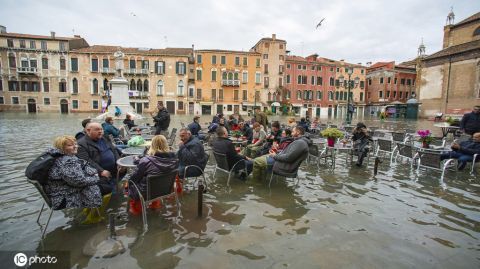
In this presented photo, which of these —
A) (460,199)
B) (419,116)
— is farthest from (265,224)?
(419,116)

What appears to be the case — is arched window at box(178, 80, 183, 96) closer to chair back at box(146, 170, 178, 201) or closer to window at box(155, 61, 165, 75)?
window at box(155, 61, 165, 75)

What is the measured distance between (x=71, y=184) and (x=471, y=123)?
11075 millimetres

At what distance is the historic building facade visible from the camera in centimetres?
3030

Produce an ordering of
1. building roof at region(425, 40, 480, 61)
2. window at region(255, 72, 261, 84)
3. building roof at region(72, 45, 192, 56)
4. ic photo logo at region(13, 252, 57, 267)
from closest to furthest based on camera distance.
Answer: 1. ic photo logo at region(13, 252, 57, 267)
2. building roof at region(425, 40, 480, 61)
3. building roof at region(72, 45, 192, 56)
4. window at region(255, 72, 261, 84)

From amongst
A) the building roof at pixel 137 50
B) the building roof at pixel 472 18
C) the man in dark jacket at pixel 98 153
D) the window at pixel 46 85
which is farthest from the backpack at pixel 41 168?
the window at pixel 46 85

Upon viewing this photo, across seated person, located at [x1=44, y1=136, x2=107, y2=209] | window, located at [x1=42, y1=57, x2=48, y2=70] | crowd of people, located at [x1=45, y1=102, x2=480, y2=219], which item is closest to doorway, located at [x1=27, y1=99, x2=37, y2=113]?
window, located at [x1=42, y1=57, x2=48, y2=70]

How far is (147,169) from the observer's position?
3658 mm

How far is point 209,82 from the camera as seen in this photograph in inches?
1817

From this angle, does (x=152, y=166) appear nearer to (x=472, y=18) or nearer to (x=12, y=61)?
(x=472, y=18)

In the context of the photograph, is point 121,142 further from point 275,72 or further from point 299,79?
point 299,79

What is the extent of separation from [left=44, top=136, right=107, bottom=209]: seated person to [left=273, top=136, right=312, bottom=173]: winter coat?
3257 millimetres

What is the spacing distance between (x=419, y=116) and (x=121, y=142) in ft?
140

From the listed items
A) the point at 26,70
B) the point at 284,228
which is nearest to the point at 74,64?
the point at 26,70

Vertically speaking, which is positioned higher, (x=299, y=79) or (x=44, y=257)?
→ (x=299, y=79)
